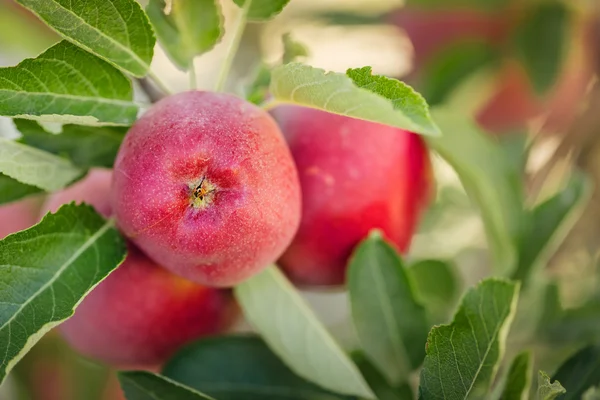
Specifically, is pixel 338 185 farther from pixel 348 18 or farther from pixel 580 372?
pixel 348 18

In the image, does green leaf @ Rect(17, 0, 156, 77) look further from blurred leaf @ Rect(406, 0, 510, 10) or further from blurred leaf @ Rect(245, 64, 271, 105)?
blurred leaf @ Rect(406, 0, 510, 10)

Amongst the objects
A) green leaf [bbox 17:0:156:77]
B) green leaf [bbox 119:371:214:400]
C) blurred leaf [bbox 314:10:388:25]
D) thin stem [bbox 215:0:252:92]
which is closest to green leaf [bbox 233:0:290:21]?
thin stem [bbox 215:0:252:92]

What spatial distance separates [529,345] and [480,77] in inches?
18.6

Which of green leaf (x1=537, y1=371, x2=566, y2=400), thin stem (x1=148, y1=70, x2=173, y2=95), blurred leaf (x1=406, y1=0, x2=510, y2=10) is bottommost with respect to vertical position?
green leaf (x1=537, y1=371, x2=566, y2=400)

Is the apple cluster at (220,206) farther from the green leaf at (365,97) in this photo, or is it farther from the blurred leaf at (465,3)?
the blurred leaf at (465,3)

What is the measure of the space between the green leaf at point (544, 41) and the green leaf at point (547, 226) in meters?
0.32

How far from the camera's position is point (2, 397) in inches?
48.6

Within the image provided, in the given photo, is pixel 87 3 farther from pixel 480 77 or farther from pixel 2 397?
pixel 2 397

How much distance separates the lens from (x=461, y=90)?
3.53ft

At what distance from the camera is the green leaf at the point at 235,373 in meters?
Answer: 0.74

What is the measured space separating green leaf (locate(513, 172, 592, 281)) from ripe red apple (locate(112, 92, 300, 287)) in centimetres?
39

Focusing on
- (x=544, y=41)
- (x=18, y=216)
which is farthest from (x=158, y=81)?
(x=544, y=41)

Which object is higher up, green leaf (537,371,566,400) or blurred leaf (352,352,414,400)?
green leaf (537,371,566,400)

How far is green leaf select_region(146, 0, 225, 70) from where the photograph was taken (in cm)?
62
